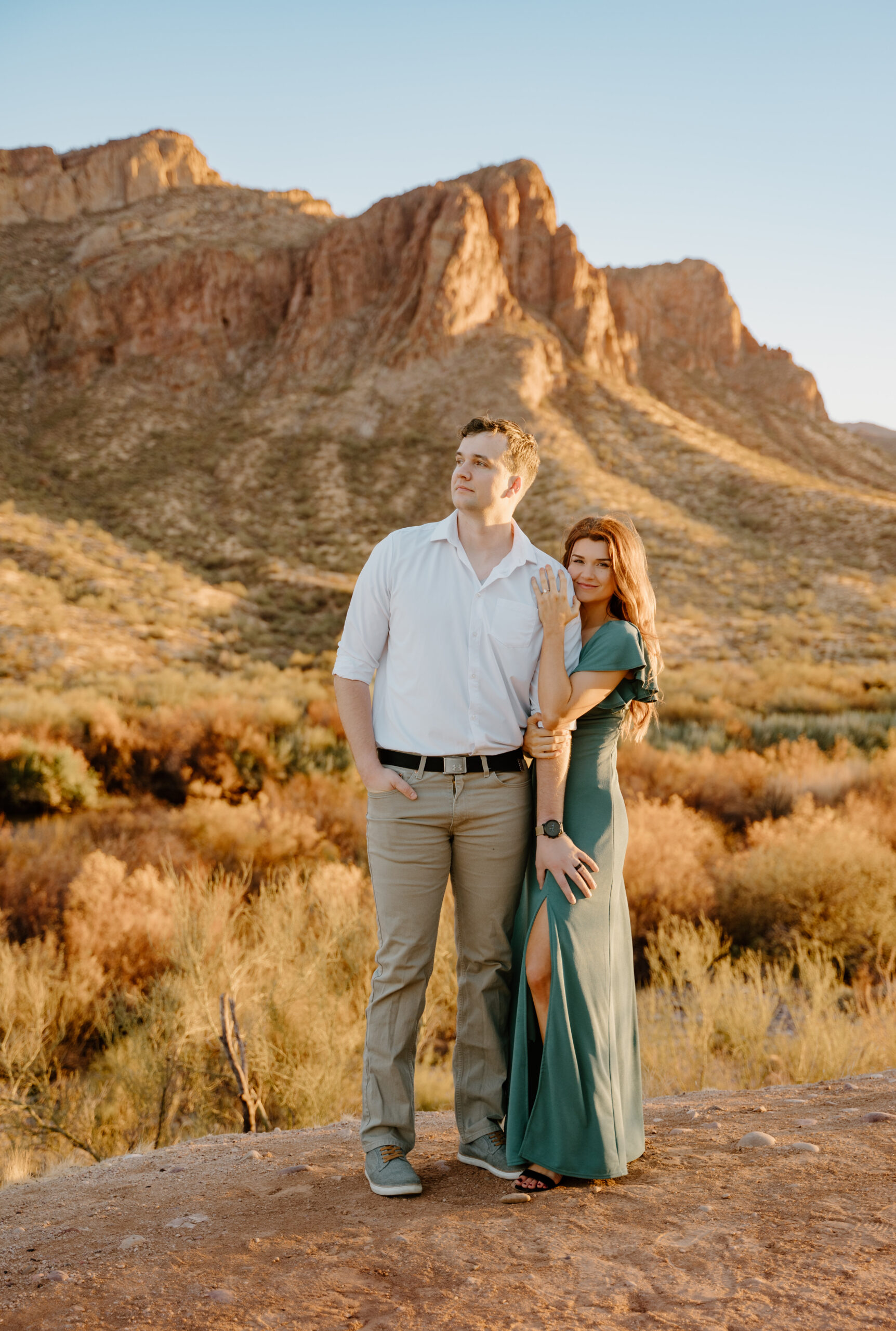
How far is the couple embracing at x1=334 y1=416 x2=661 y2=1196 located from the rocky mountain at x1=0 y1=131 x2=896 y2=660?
2036cm

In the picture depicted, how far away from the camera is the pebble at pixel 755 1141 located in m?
3.13

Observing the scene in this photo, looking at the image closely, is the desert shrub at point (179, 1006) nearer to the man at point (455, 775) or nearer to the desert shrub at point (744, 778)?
the man at point (455, 775)

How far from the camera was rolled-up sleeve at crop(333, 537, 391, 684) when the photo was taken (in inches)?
120

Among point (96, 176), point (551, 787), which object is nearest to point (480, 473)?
point (551, 787)

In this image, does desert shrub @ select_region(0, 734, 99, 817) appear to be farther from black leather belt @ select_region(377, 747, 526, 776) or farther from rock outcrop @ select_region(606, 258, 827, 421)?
rock outcrop @ select_region(606, 258, 827, 421)

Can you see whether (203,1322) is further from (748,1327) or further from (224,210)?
(224,210)

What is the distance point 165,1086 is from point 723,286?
6876cm

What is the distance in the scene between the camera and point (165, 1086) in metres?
4.88

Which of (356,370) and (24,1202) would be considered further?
(356,370)

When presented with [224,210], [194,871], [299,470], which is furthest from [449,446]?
[194,871]

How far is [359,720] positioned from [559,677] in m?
0.68

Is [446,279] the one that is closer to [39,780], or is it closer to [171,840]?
[39,780]

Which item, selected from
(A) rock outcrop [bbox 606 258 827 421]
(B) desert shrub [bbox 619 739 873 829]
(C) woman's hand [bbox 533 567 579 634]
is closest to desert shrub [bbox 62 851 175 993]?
(C) woman's hand [bbox 533 567 579 634]

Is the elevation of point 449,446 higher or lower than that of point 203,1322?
higher
